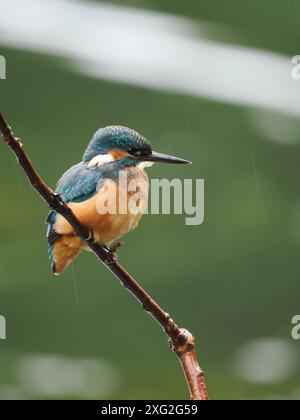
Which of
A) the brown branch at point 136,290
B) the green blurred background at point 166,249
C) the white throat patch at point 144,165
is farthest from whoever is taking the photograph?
the green blurred background at point 166,249

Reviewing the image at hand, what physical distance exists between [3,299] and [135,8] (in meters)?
1.29

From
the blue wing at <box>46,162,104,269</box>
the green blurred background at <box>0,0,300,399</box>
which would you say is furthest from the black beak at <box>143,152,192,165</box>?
the green blurred background at <box>0,0,300,399</box>

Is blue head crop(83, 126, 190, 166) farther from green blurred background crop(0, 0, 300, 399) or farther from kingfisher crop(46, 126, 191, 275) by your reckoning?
green blurred background crop(0, 0, 300, 399)

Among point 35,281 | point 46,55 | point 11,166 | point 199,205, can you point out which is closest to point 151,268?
point 35,281

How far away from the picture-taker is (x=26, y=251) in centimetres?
320

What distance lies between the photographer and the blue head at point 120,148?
132 centimetres

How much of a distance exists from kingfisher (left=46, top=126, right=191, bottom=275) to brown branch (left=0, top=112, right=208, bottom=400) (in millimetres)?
278

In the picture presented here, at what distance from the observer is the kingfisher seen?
4.41 feet

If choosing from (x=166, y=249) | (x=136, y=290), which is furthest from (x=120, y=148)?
(x=166, y=249)

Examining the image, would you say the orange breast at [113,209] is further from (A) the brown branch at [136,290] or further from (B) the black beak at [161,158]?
(A) the brown branch at [136,290]

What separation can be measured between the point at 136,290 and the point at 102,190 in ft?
1.45

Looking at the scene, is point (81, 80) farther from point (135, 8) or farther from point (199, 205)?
point (199, 205)

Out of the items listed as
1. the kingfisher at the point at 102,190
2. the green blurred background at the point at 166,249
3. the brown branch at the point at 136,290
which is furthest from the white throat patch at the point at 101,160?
the green blurred background at the point at 166,249

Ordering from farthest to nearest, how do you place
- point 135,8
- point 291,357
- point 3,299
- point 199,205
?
point 3,299, point 291,357, point 135,8, point 199,205
